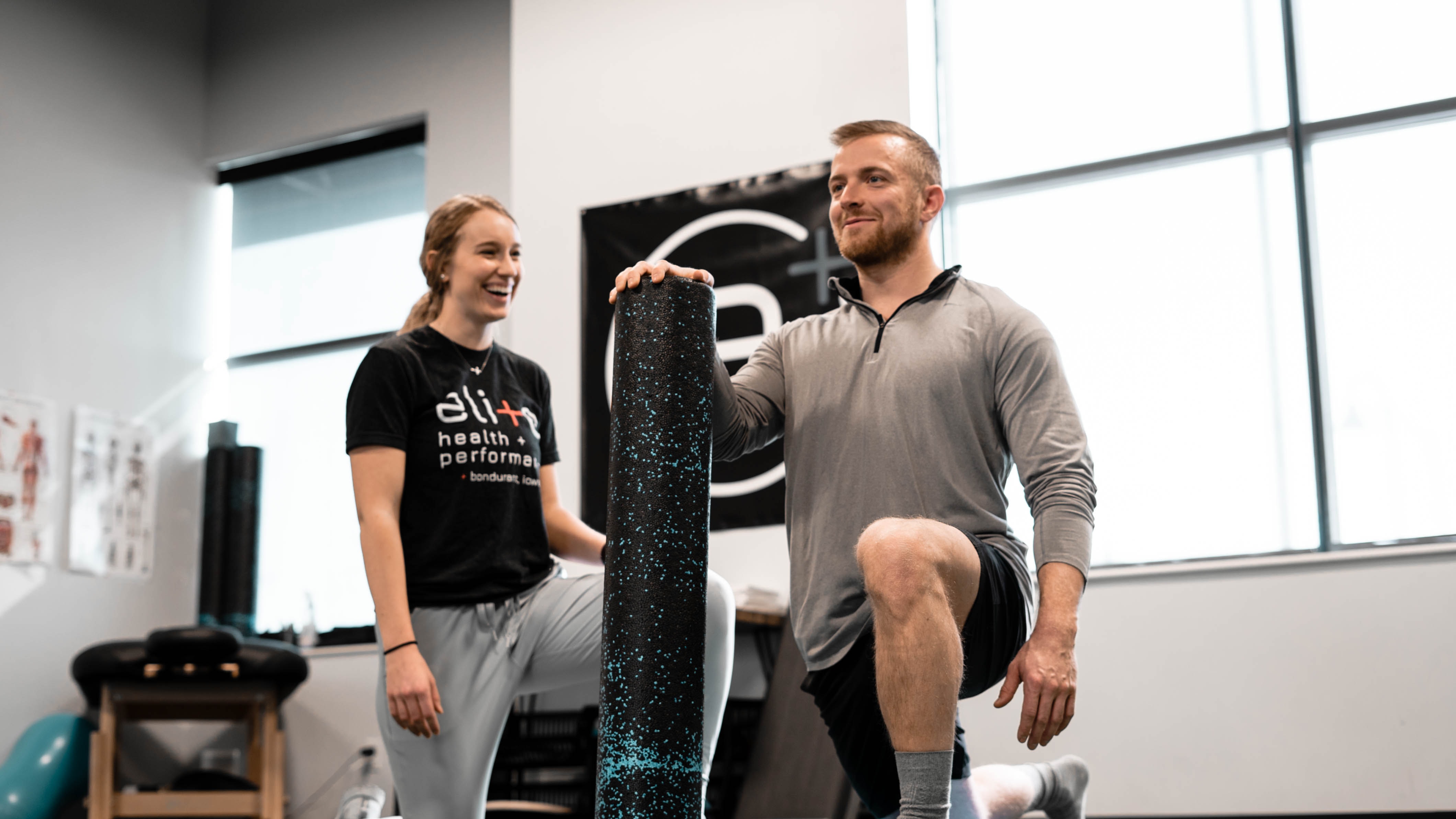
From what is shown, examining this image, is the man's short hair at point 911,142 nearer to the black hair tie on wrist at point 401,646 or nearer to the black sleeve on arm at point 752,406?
the black sleeve on arm at point 752,406

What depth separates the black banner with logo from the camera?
13.4 feet

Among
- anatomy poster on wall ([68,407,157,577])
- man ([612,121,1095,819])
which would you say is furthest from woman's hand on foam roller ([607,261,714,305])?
anatomy poster on wall ([68,407,157,577])

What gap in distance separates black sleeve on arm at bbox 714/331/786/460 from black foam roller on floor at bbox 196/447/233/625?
4343mm

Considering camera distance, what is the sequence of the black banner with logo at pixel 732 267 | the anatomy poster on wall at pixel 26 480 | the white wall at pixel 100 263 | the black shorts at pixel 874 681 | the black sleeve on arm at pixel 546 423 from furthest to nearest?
the white wall at pixel 100 263
the anatomy poster on wall at pixel 26 480
the black banner with logo at pixel 732 267
the black sleeve on arm at pixel 546 423
the black shorts at pixel 874 681

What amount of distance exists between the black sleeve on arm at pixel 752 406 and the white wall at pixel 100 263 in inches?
164

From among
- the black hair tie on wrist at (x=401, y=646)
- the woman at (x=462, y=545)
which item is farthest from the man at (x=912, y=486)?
the black hair tie on wrist at (x=401, y=646)

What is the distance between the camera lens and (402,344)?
228 cm

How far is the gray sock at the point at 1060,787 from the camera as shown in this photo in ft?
7.82

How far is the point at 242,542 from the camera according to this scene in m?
5.75

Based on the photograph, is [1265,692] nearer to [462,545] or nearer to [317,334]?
[462,545]

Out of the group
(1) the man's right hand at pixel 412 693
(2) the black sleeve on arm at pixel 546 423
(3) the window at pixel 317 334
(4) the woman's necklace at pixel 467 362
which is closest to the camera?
(1) the man's right hand at pixel 412 693

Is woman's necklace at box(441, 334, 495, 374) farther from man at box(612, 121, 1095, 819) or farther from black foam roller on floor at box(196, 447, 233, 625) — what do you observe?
black foam roller on floor at box(196, 447, 233, 625)

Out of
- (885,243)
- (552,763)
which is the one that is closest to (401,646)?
(885,243)

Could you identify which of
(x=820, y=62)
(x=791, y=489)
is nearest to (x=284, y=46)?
(x=820, y=62)
